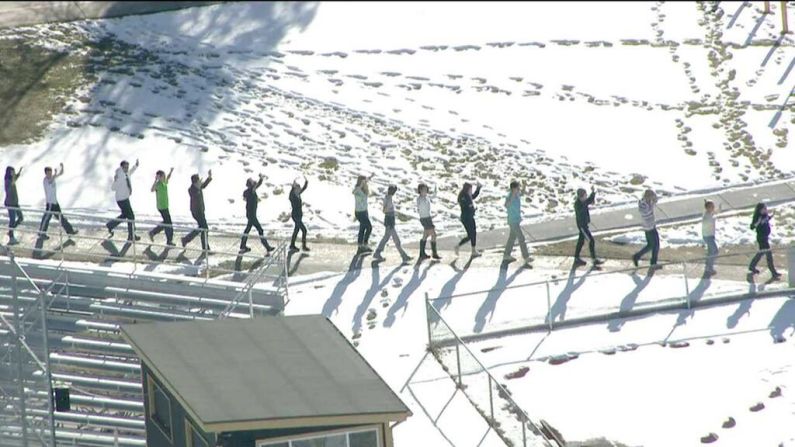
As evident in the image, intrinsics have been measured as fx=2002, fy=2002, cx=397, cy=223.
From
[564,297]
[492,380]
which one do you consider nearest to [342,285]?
[564,297]

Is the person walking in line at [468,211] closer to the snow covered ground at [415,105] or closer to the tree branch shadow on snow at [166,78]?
the snow covered ground at [415,105]

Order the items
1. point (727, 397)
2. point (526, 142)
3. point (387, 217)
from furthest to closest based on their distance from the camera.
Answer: point (526, 142) → point (387, 217) → point (727, 397)

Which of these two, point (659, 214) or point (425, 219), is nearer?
point (425, 219)

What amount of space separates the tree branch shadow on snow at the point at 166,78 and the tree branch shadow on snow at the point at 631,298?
1016 centimetres

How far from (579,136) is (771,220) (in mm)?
6528

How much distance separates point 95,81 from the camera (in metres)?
46.9

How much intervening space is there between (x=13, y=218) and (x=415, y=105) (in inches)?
464

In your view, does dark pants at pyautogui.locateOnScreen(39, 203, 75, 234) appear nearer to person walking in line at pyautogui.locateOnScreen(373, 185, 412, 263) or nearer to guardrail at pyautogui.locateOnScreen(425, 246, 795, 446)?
person walking in line at pyautogui.locateOnScreen(373, 185, 412, 263)

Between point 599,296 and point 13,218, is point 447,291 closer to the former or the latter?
point 599,296

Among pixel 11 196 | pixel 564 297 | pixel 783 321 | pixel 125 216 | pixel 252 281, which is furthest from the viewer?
pixel 125 216

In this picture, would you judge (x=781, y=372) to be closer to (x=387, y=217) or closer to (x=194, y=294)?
(x=387, y=217)

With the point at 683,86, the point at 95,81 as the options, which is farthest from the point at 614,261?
the point at 95,81

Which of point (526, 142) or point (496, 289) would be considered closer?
point (496, 289)

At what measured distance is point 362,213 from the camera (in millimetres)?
39062
